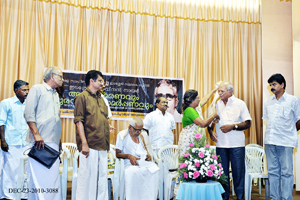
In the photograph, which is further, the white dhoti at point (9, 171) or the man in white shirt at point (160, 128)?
the man in white shirt at point (160, 128)

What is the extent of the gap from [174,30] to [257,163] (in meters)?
3.76

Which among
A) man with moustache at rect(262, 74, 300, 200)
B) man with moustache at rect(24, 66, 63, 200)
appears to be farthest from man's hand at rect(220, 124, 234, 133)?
man with moustache at rect(24, 66, 63, 200)

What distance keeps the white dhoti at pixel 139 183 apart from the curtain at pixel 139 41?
2610 mm

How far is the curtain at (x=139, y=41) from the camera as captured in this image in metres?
6.41

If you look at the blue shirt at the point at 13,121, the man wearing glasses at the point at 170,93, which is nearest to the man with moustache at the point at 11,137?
the blue shirt at the point at 13,121

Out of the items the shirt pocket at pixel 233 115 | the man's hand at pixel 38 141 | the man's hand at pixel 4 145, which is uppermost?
the shirt pocket at pixel 233 115

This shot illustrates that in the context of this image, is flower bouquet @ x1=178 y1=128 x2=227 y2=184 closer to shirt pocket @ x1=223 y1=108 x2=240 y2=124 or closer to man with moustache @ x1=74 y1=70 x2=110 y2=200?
shirt pocket @ x1=223 y1=108 x2=240 y2=124

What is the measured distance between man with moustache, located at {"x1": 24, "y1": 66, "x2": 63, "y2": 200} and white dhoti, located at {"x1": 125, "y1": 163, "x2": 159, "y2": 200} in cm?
96

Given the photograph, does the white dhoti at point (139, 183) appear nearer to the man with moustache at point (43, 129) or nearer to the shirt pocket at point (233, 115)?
the man with moustache at point (43, 129)

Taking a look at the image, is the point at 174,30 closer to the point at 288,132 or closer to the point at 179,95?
the point at 179,95

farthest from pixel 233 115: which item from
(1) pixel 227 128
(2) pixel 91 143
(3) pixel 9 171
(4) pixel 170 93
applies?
(3) pixel 9 171

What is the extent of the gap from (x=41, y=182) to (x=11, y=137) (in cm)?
177

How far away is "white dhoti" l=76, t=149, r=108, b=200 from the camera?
353cm

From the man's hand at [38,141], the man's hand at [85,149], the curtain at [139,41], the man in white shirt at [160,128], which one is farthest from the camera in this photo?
the curtain at [139,41]
